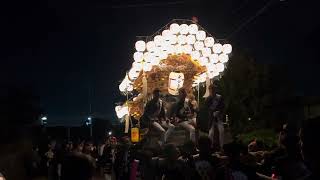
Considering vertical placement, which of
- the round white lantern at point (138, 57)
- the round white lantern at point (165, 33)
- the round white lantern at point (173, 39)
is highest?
the round white lantern at point (165, 33)

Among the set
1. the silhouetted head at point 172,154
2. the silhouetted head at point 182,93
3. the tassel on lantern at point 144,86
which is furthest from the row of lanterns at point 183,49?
the silhouetted head at point 172,154

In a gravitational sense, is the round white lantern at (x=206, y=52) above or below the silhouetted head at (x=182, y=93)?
above

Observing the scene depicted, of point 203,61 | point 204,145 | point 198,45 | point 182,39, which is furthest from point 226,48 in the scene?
point 204,145

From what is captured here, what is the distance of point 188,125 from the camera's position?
49.9 ft

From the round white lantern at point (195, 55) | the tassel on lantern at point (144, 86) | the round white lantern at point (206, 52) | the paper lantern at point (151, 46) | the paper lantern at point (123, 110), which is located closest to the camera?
the tassel on lantern at point (144, 86)

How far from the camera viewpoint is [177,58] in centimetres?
1730

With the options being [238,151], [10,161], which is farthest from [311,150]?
[10,161]

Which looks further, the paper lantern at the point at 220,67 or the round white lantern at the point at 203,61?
the paper lantern at the point at 220,67

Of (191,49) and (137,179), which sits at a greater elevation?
(191,49)

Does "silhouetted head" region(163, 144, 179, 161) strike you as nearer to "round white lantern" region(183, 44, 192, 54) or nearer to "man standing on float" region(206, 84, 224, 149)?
"man standing on float" region(206, 84, 224, 149)

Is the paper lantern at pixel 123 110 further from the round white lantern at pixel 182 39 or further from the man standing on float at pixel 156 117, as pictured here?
the man standing on float at pixel 156 117

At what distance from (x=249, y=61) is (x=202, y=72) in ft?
31.9

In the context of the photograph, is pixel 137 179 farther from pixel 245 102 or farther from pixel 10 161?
pixel 245 102

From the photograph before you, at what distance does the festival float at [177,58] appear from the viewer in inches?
674
